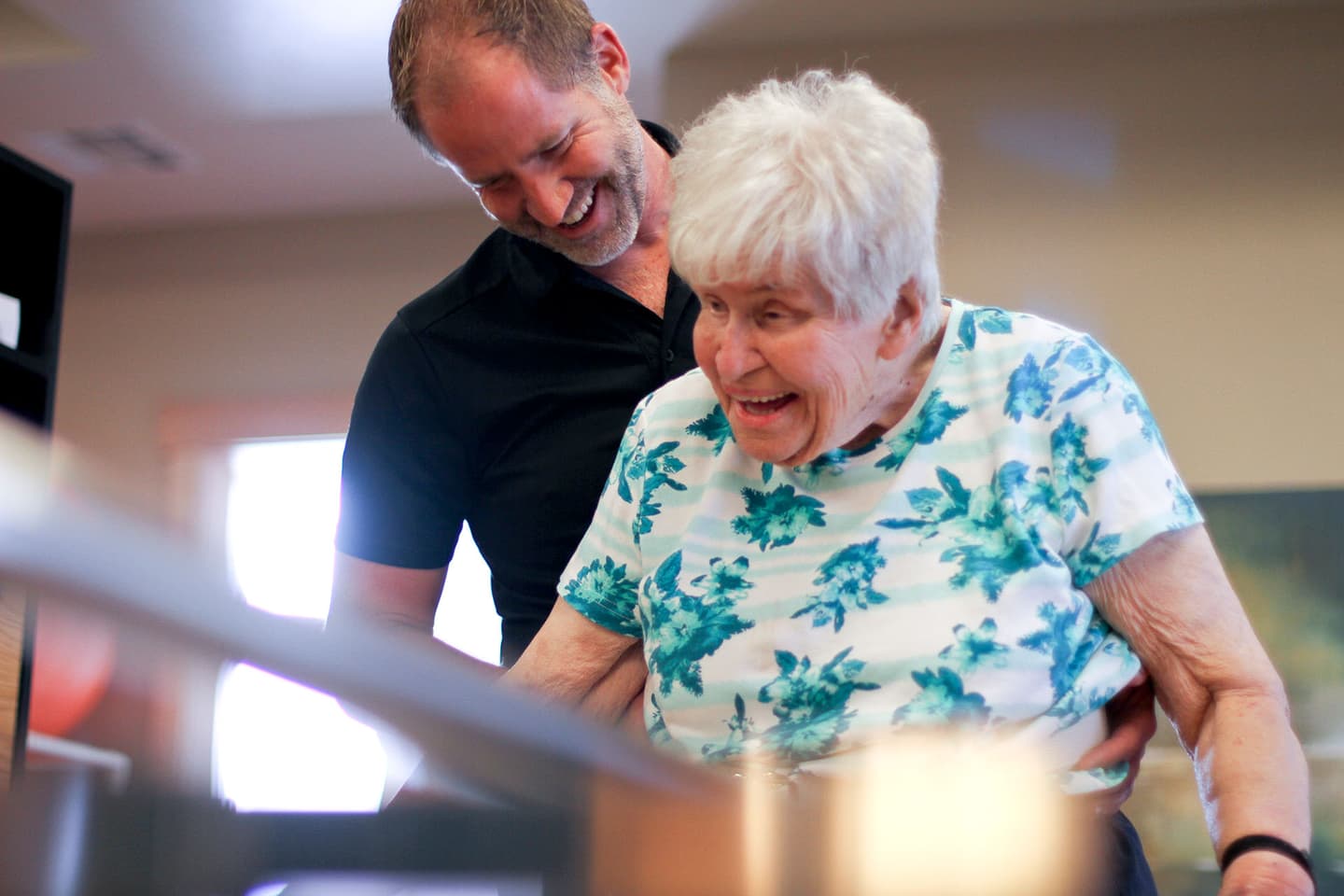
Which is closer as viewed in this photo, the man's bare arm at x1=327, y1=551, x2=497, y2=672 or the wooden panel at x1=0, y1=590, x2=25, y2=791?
the man's bare arm at x1=327, y1=551, x2=497, y2=672

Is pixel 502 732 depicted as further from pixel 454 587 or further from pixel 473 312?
pixel 454 587

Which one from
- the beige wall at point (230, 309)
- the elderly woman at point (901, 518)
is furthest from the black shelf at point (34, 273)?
the beige wall at point (230, 309)

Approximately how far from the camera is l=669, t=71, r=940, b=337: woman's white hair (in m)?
1.21

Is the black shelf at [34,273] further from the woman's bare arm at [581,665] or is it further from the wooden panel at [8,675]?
the woman's bare arm at [581,665]

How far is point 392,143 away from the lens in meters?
4.95

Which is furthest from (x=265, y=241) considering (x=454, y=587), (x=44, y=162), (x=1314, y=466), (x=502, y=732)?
(x=502, y=732)

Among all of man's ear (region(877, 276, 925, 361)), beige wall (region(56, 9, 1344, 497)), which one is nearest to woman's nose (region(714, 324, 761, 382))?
man's ear (region(877, 276, 925, 361))

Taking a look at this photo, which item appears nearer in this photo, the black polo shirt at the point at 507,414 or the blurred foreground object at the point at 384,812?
the blurred foreground object at the point at 384,812

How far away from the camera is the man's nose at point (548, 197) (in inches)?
68.0

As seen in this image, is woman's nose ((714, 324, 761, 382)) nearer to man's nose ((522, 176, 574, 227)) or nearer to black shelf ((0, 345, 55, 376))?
man's nose ((522, 176, 574, 227))

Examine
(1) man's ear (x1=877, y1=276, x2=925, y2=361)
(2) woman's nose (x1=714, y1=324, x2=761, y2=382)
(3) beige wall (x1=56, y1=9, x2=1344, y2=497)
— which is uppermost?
(3) beige wall (x1=56, y1=9, x2=1344, y2=497)

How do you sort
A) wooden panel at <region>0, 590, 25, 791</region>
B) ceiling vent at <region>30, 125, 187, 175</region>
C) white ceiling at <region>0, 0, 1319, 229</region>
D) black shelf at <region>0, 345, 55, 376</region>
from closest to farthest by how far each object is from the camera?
wooden panel at <region>0, 590, 25, 791</region> → black shelf at <region>0, 345, 55, 376</region> → white ceiling at <region>0, 0, 1319, 229</region> → ceiling vent at <region>30, 125, 187, 175</region>

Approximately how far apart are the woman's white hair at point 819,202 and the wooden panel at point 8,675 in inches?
68.1

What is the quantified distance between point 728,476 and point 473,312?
2.05 feet
